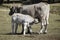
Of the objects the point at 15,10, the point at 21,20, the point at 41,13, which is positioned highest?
the point at 15,10

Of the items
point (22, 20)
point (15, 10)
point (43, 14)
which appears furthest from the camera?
point (15, 10)

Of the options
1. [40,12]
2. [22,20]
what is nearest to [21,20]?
[22,20]

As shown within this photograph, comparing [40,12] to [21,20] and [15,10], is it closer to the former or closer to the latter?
[15,10]

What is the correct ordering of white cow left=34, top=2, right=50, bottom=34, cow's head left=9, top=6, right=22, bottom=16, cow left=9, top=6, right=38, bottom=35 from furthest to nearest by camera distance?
cow's head left=9, top=6, right=22, bottom=16 < white cow left=34, top=2, right=50, bottom=34 < cow left=9, top=6, right=38, bottom=35

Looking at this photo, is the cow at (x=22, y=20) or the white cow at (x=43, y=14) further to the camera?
the white cow at (x=43, y=14)

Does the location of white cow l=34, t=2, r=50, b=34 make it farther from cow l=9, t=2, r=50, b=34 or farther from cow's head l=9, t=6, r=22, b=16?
cow's head l=9, t=6, r=22, b=16

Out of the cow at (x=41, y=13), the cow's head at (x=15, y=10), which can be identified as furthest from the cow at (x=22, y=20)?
the cow's head at (x=15, y=10)

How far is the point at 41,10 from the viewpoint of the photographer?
40.2ft

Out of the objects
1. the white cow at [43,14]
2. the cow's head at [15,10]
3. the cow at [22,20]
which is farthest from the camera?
the cow's head at [15,10]

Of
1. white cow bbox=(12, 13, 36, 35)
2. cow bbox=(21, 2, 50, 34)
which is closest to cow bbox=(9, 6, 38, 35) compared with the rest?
white cow bbox=(12, 13, 36, 35)

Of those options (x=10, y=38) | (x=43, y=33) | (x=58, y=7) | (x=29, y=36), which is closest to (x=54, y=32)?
(x=43, y=33)

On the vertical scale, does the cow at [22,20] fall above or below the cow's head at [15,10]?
below

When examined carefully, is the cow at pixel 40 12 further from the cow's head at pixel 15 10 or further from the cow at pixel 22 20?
→ the cow at pixel 22 20

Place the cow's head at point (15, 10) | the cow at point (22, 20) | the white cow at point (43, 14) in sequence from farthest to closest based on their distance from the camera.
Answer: the cow's head at point (15, 10) → the white cow at point (43, 14) → the cow at point (22, 20)
